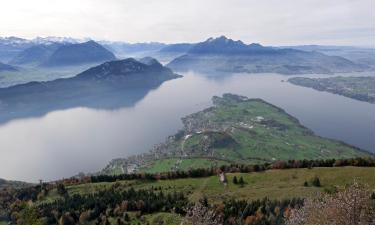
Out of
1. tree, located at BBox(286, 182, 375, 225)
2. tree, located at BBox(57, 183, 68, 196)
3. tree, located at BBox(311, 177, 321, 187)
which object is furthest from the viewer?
tree, located at BBox(57, 183, 68, 196)

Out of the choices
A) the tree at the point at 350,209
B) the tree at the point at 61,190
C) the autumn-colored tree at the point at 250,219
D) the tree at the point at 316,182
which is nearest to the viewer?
the tree at the point at 350,209

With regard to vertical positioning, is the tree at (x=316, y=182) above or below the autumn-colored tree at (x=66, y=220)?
above

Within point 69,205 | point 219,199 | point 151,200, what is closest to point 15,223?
point 69,205

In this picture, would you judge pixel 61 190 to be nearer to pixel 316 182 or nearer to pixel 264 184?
pixel 264 184

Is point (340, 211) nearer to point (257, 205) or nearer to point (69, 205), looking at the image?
point (257, 205)

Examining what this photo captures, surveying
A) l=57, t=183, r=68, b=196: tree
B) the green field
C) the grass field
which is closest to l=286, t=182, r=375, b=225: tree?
the green field

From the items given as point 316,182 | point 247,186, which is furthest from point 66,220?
point 316,182

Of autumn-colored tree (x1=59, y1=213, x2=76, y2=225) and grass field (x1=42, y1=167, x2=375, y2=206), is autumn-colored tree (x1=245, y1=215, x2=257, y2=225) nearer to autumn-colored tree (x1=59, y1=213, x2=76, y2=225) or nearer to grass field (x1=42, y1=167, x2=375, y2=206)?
grass field (x1=42, y1=167, x2=375, y2=206)

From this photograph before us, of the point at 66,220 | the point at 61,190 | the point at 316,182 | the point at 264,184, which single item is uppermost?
the point at 316,182

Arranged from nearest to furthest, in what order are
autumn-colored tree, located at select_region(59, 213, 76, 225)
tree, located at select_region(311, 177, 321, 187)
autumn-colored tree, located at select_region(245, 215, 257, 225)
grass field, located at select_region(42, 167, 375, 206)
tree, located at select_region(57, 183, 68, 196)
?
→ autumn-colored tree, located at select_region(245, 215, 257, 225), autumn-colored tree, located at select_region(59, 213, 76, 225), grass field, located at select_region(42, 167, 375, 206), tree, located at select_region(311, 177, 321, 187), tree, located at select_region(57, 183, 68, 196)

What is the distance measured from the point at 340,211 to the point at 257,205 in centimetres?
4236

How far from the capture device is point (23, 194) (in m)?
109

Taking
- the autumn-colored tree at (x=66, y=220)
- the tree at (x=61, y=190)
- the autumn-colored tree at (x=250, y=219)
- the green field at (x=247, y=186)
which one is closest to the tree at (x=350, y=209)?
the autumn-colored tree at (x=250, y=219)

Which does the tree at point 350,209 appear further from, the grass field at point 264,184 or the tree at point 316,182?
the tree at point 316,182
